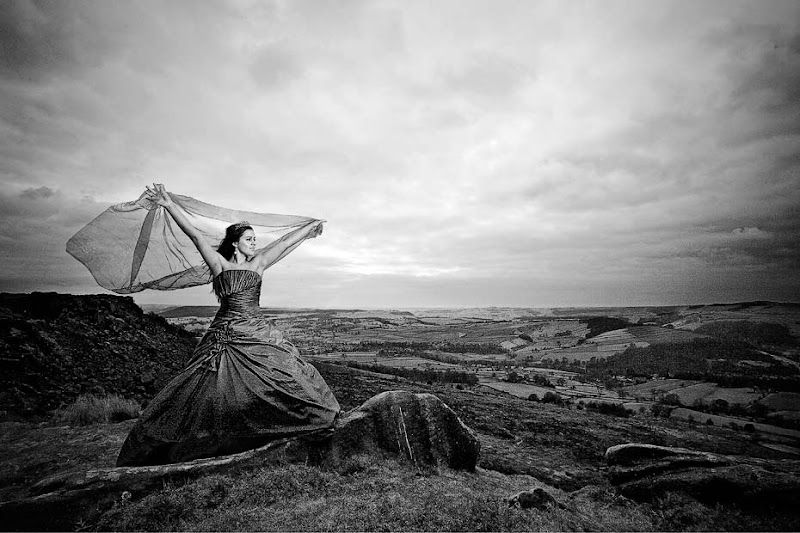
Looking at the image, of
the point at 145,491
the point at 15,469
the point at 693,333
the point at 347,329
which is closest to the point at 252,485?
the point at 145,491

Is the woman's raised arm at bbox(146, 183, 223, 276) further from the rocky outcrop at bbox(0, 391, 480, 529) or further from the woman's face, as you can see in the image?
the rocky outcrop at bbox(0, 391, 480, 529)

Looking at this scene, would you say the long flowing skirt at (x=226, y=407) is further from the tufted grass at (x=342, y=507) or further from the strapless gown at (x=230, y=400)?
the tufted grass at (x=342, y=507)

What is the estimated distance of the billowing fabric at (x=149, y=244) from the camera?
510 cm

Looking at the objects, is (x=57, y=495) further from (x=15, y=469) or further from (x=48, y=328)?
(x=48, y=328)

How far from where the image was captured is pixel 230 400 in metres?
4.33

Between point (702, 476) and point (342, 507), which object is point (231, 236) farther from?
point (702, 476)

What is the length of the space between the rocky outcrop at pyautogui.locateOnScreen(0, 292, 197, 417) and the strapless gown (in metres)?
7.87

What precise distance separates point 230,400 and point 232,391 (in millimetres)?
112

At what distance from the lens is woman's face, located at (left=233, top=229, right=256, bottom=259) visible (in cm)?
518

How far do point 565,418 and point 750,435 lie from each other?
5786mm

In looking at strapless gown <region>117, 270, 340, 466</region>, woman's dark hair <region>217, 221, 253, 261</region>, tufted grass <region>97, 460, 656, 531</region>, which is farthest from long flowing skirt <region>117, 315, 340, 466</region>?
woman's dark hair <region>217, 221, 253, 261</region>

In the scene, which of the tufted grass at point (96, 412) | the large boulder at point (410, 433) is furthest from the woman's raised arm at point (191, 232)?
the tufted grass at point (96, 412)

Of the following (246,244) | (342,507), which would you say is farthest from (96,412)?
(342,507)

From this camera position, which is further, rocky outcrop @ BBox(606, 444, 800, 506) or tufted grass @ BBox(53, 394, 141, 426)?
tufted grass @ BBox(53, 394, 141, 426)
